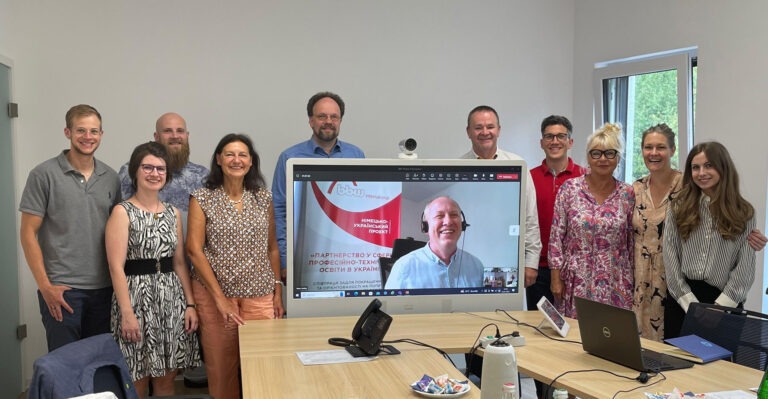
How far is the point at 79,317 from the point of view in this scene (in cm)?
314

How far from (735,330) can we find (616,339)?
611 millimetres

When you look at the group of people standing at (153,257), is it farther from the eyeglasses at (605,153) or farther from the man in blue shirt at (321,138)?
the eyeglasses at (605,153)

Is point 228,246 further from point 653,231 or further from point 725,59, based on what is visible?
point 725,59

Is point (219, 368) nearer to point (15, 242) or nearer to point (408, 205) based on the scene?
point (408, 205)

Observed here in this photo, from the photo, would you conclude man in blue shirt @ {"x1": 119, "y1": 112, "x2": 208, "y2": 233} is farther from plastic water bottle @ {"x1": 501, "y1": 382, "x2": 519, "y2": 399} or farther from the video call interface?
plastic water bottle @ {"x1": 501, "y1": 382, "x2": 519, "y2": 399}

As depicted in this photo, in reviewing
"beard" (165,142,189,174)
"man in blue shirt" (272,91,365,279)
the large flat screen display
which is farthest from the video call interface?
"beard" (165,142,189,174)

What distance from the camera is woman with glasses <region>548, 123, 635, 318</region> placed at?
10.6ft

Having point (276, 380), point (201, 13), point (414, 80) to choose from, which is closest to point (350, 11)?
point (414, 80)

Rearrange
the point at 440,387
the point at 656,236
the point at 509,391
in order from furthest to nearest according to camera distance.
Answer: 1. the point at 656,236
2. the point at 440,387
3. the point at 509,391

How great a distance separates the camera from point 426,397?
71.1 inches

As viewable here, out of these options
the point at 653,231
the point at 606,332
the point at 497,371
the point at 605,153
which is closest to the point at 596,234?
the point at 653,231

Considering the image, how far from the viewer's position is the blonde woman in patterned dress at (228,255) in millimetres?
2854

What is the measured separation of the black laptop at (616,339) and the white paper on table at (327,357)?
2.38 feet

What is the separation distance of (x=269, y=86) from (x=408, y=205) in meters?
2.48
